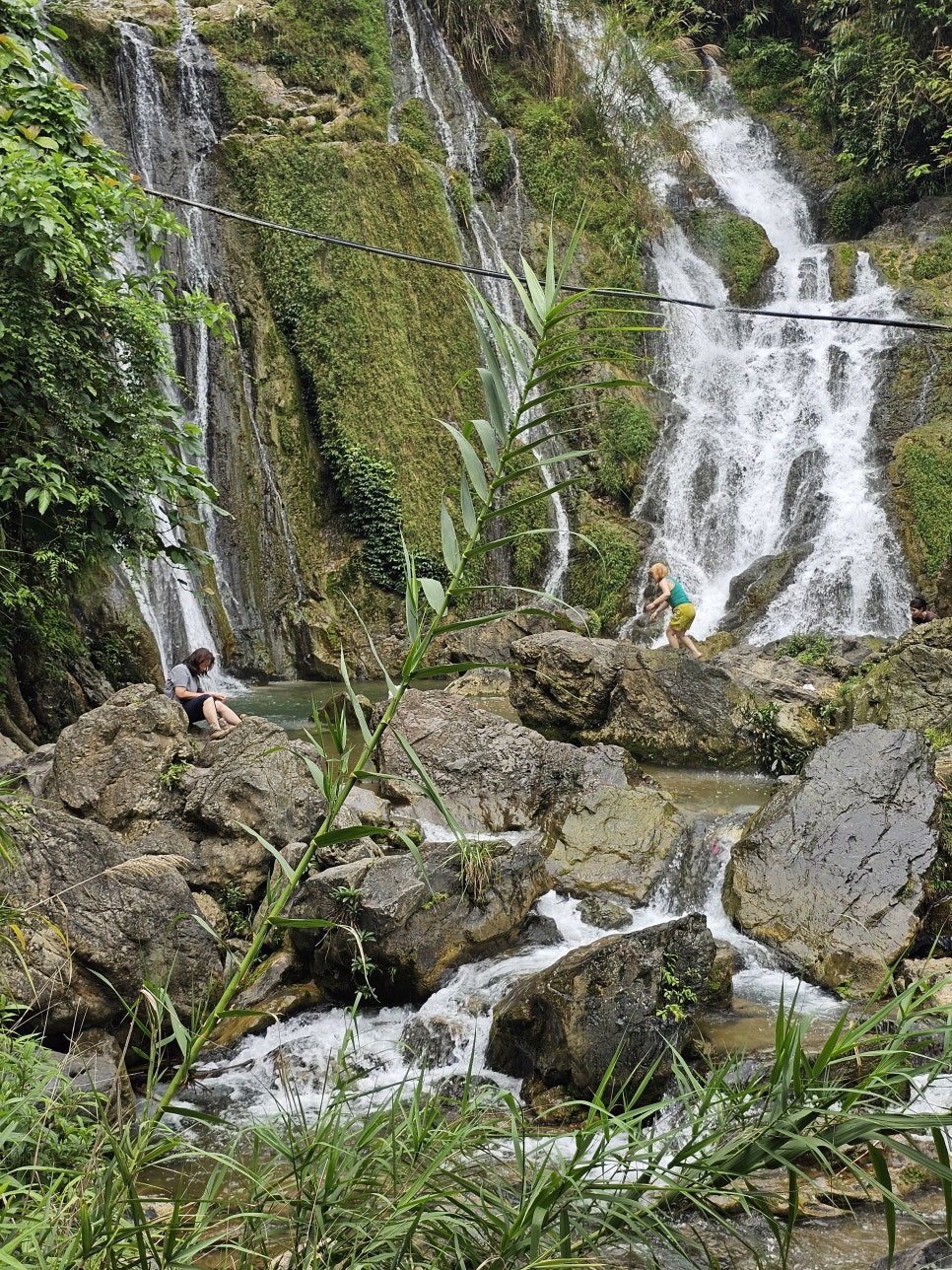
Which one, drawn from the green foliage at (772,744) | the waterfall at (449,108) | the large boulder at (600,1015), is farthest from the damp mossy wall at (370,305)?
the large boulder at (600,1015)

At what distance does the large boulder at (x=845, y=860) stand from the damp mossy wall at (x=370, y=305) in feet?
32.4

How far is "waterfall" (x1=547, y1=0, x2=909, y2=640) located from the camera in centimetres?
1515

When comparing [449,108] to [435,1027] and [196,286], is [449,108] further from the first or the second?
[435,1027]

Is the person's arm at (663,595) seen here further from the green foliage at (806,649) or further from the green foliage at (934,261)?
the green foliage at (934,261)

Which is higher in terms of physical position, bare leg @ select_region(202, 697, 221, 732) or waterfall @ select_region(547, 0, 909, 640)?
waterfall @ select_region(547, 0, 909, 640)

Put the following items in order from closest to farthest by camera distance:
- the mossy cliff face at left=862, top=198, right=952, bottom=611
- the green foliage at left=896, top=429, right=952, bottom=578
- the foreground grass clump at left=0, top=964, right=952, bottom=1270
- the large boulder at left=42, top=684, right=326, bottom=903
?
the foreground grass clump at left=0, top=964, right=952, bottom=1270
the large boulder at left=42, top=684, right=326, bottom=903
the green foliage at left=896, top=429, right=952, bottom=578
the mossy cliff face at left=862, top=198, right=952, bottom=611

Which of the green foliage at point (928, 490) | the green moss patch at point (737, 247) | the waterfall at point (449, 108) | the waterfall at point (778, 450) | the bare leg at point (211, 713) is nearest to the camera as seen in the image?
the bare leg at point (211, 713)

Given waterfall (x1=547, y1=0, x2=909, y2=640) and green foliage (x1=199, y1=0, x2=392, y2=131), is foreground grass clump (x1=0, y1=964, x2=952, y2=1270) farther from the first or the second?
green foliage (x1=199, y1=0, x2=392, y2=131)

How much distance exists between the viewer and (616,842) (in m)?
7.55

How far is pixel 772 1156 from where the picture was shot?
5.69ft

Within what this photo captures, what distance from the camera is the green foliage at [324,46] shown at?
18469 mm

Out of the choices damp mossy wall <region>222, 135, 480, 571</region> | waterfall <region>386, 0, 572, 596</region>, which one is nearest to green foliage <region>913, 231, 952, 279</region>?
waterfall <region>386, 0, 572, 596</region>

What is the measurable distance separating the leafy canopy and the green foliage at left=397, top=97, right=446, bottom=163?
13340mm

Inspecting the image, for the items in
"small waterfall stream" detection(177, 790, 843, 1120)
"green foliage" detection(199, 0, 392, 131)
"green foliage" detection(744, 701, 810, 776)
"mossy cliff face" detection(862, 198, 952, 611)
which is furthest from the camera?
"green foliage" detection(199, 0, 392, 131)
